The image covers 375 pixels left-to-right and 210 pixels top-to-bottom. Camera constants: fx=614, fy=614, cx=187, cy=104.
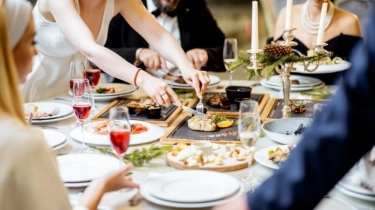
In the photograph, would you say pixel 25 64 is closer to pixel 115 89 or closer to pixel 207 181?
pixel 207 181

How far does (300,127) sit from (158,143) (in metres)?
0.49

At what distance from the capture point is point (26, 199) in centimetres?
132

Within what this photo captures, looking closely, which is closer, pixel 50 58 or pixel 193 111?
pixel 193 111

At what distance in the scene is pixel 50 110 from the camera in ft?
8.21

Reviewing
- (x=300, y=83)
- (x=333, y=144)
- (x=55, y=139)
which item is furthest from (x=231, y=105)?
(x=333, y=144)

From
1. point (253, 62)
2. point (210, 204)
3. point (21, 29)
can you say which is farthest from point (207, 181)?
point (253, 62)

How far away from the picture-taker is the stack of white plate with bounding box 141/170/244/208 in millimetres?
1510

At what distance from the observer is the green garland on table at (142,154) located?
187 cm

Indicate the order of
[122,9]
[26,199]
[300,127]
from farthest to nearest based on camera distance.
A: 1. [122,9]
2. [300,127]
3. [26,199]

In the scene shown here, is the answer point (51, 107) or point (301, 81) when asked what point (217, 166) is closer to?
point (51, 107)

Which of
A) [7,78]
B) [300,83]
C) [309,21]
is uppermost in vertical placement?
[7,78]

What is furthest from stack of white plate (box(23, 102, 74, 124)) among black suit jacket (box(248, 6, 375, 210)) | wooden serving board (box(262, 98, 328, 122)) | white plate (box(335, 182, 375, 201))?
black suit jacket (box(248, 6, 375, 210))

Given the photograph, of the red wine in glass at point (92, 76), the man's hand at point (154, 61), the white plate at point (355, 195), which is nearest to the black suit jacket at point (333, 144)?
the white plate at point (355, 195)

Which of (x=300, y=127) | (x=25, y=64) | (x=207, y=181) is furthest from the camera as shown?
(x=300, y=127)
